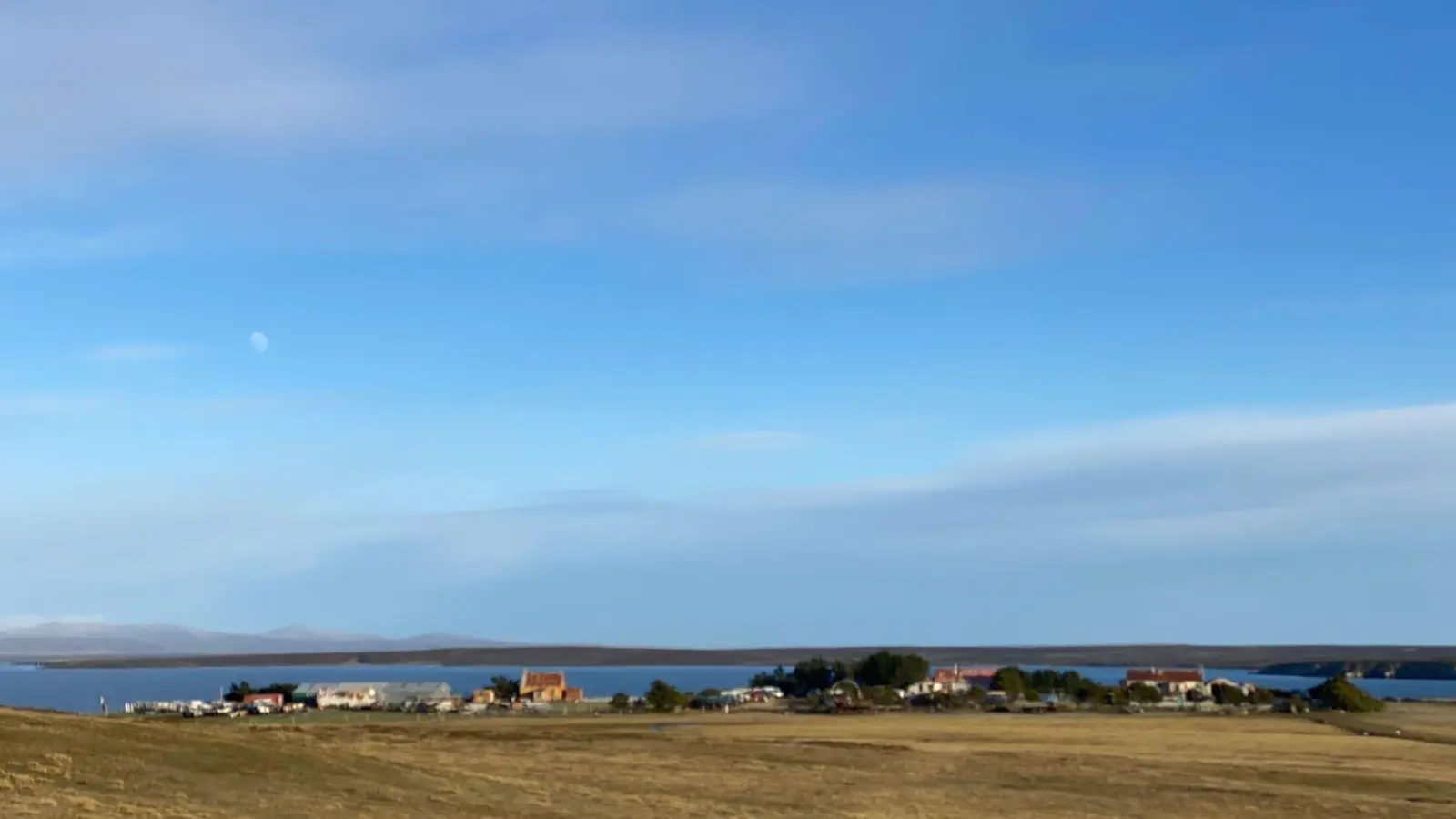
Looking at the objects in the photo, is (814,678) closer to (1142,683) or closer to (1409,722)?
(1142,683)

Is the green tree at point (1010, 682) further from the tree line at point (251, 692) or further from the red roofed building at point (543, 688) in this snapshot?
the tree line at point (251, 692)

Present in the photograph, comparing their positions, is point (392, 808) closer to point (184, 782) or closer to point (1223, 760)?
point (184, 782)

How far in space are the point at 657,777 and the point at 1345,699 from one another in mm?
98390

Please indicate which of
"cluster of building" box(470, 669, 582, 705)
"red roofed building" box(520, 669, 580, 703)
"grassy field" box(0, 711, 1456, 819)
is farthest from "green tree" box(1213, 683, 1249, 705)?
"grassy field" box(0, 711, 1456, 819)

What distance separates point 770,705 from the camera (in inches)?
5359

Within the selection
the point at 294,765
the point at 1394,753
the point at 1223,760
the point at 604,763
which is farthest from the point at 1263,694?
the point at 294,765

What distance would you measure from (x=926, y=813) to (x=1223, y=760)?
2736 centimetres

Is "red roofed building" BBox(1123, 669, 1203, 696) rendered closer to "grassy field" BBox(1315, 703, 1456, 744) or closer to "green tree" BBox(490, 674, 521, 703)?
"grassy field" BBox(1315, 703, 1456, 744)

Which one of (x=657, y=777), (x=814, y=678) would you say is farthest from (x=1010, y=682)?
(x=657, y=777)

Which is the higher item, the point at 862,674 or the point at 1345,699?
the point at 862,674

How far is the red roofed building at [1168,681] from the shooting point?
15525 centimetres

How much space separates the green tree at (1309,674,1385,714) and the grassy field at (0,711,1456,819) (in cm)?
5836

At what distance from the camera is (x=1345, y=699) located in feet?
409

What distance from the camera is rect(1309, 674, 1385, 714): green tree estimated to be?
124000 mm
